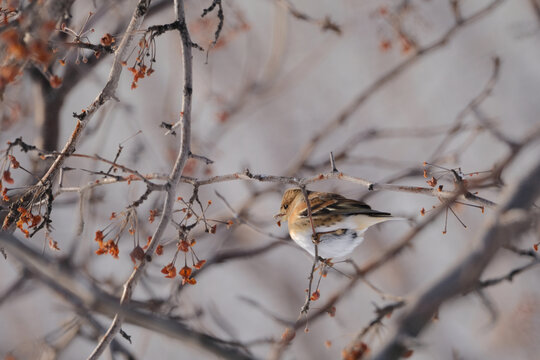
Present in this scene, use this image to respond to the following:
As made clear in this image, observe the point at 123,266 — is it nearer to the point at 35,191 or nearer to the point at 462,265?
the point at 35,191

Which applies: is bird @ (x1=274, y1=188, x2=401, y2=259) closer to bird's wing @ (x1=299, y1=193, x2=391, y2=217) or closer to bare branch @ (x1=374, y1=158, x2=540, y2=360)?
bird's wing @ (x1=299, y1=193, x2=391, y2=217)

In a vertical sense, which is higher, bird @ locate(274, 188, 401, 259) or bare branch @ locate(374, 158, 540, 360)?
bird @ locate(274, 188, 401, 259)

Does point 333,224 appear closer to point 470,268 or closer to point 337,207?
point 337,207

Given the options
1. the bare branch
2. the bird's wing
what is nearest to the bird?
the bird's wing

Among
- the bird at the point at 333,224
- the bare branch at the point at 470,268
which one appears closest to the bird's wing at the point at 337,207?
the bird at the point at 333,224

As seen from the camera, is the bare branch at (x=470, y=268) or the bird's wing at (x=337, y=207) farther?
the bird's wing at (x=337, y=207)

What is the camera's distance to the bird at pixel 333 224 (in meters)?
2.91

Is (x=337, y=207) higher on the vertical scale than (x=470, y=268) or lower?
higher

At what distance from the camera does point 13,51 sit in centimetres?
134

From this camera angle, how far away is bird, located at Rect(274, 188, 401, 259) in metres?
2.91

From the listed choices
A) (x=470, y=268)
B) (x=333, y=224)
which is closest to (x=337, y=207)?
(x=333, y=224)

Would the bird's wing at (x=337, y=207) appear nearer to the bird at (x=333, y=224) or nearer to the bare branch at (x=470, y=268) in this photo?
the bird at (x=333, y=224)

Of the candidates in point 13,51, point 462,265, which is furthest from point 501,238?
point 13,51

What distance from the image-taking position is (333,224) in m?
3.01
